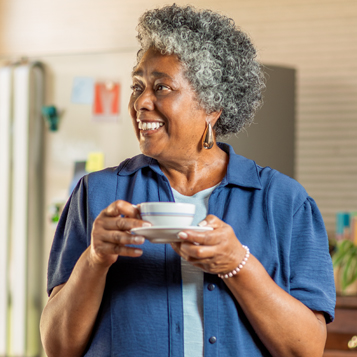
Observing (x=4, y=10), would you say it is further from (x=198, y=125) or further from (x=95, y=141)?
(x=198, y=125)

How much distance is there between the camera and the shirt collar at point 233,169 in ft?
4.09

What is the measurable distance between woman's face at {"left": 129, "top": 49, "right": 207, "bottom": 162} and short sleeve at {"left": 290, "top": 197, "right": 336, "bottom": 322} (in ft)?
1.05

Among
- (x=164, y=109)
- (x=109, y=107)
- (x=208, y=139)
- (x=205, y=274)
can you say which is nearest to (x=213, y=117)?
(x=208, y=139)

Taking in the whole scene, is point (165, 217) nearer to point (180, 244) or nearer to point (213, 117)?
point (180, 244)

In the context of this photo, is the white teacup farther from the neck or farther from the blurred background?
the blurred background

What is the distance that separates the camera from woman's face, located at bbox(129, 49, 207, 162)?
1.21 m

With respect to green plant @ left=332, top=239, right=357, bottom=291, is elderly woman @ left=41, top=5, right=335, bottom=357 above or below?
above

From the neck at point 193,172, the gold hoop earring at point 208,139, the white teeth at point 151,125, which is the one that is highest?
the white teeth at point 151,125

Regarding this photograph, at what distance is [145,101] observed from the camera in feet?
3.97

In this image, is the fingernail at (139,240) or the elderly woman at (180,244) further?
→ the elderly woman at (180,244)

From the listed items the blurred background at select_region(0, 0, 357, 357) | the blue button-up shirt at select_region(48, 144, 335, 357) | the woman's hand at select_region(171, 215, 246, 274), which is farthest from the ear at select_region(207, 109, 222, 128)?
the blurred background at select_region(0, 0, 357, 357)

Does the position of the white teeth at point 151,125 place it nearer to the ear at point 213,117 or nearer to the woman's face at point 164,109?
the woman's face at point 164,109

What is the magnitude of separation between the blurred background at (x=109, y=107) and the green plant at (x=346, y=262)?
53cm

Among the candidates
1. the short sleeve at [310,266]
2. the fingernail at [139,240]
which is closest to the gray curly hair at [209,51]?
the short sleeve at [310,266]
